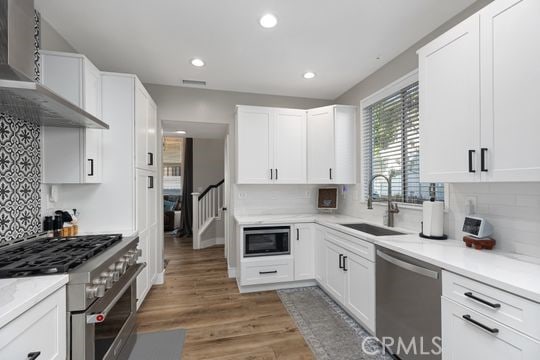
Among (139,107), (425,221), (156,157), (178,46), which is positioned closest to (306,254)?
(425,221)

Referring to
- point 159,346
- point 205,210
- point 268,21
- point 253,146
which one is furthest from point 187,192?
point 268,21

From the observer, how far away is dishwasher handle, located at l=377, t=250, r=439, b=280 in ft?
5.00

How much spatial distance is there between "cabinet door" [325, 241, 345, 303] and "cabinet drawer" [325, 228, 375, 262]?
79 mm

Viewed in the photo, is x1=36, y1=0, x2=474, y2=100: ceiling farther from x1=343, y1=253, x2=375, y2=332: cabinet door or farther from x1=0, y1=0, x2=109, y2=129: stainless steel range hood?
x1=343, y1=253, x2=375, y2=332: cabinet door

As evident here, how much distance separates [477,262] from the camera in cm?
144

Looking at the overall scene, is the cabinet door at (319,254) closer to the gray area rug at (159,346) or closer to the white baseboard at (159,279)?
the gray area rug at (159,346)

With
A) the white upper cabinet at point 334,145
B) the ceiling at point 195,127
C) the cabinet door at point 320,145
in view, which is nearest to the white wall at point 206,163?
the ceiling at point 195,127

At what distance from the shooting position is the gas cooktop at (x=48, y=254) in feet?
4.03

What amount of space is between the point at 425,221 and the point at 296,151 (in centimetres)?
192

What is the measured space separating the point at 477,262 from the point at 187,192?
6.40 meters

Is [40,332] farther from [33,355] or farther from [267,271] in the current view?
[267,271]

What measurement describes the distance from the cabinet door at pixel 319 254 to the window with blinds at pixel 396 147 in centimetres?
84

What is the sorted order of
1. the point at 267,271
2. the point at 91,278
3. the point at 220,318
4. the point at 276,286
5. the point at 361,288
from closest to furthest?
the point at 91,278 < the point at 361,288 < the point at 220,318 < the point at 267,271 < the point at 276,286

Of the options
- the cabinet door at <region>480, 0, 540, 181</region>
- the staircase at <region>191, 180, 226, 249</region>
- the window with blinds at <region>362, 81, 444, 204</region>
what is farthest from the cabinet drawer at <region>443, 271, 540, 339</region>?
the staircase at <region>191, 180, 226, 249</region>
